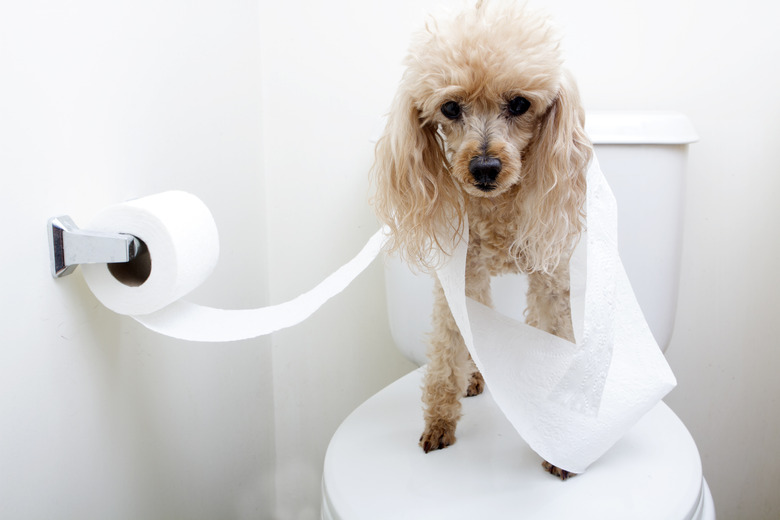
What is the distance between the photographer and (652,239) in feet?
2.56

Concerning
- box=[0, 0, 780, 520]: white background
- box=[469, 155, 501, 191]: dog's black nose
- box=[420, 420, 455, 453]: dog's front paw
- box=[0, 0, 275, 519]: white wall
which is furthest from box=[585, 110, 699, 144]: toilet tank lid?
box=[0, 0, 275, 519]: white wall

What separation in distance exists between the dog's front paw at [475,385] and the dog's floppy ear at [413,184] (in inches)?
8.3

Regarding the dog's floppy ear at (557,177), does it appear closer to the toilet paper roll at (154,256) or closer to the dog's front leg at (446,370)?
the dog's front leg at (446,370)

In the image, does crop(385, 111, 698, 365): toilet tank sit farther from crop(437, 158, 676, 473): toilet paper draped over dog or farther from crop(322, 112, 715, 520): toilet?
crop(437, 158, 676, 473): toilet paper draped over dog

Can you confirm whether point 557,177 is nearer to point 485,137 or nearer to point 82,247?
point 485,137

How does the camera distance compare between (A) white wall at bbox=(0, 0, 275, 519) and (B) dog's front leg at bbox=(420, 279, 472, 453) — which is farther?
(B) dog's front leg at bbox=(420, 279, 472, 453)

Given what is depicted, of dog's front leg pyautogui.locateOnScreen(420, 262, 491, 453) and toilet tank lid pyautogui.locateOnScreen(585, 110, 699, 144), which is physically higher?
toilet tank lid pyautogui.locateOnScreen(585, 110, 699, 144)

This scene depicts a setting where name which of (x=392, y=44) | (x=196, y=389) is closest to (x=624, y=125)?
(x=392, y=44)

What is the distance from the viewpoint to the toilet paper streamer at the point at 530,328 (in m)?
0.54

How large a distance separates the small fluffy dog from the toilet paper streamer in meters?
0.03

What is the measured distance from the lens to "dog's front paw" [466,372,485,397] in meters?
0.77

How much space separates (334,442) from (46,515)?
269 millimetres

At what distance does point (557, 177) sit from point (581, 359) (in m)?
0.17

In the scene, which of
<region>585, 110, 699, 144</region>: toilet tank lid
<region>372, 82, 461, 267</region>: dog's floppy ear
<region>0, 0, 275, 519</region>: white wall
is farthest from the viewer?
<region>585, 110, 699, 144</region>: toilet tank lid
